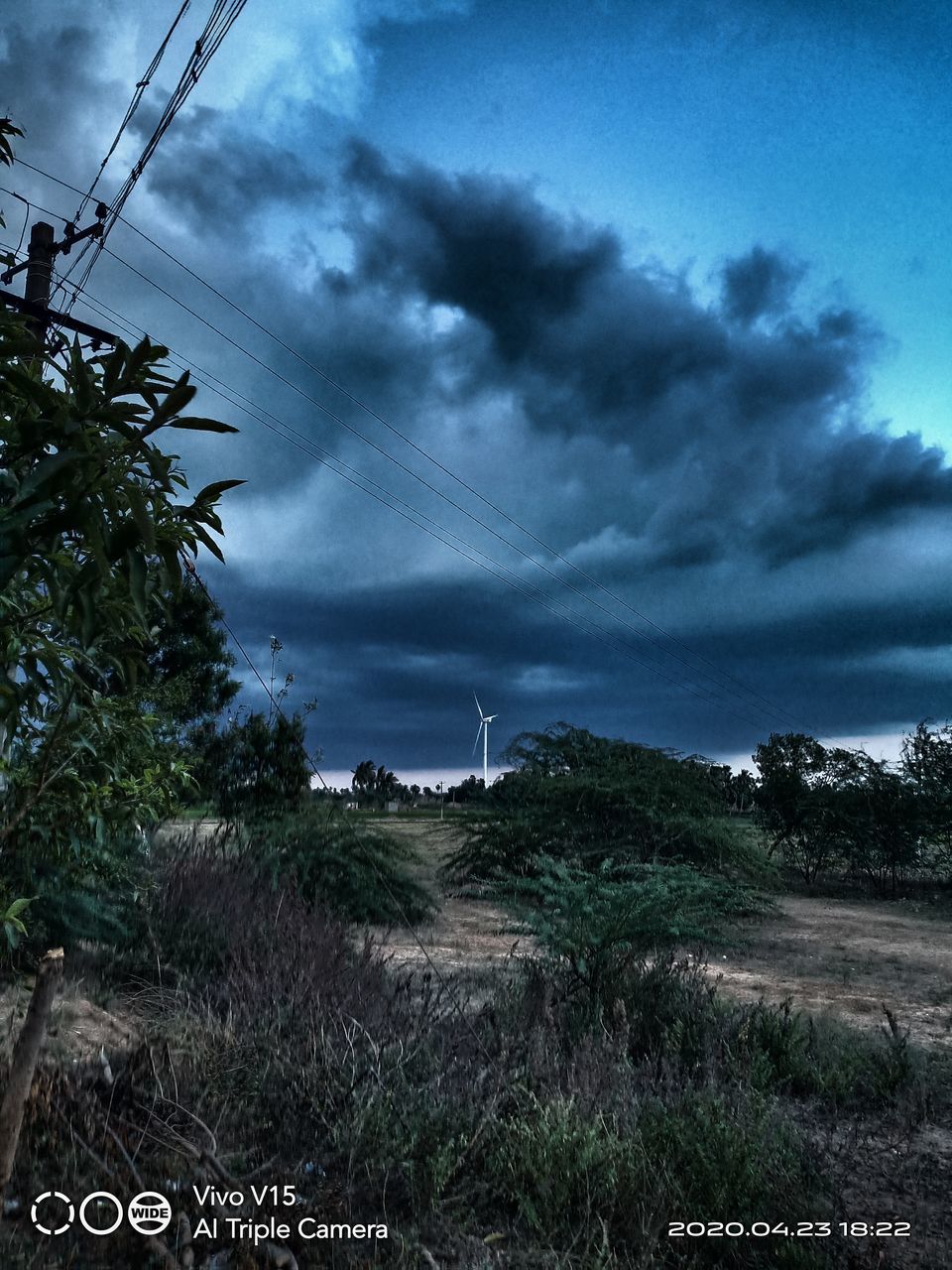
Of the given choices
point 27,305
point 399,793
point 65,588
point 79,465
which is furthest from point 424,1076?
point 399,793

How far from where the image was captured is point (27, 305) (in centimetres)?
1101

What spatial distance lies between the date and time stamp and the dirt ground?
9.84 ft

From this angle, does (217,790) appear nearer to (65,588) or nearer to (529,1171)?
(529,1171)

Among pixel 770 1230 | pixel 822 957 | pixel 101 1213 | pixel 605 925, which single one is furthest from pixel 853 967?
pixel 101 1213

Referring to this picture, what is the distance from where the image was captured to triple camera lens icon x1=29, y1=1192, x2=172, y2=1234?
3041 mm

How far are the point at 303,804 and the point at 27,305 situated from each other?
24.9 feet

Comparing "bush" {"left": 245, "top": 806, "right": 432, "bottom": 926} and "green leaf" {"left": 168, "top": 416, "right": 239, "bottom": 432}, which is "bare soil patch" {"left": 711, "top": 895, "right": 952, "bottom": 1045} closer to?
"bush" {"left": 245, "top": 806, "right": 432, "bottom": 926}

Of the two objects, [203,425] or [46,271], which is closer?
[203,425]

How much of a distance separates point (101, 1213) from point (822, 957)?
35.0 feet

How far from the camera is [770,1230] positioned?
3.70m

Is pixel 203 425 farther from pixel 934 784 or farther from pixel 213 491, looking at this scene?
pixel 934 784

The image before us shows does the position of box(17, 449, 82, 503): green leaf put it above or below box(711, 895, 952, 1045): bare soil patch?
above

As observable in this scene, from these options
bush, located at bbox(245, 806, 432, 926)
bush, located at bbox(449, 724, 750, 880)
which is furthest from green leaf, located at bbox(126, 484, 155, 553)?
bush, located at bbox(449, 724, 750, 880)

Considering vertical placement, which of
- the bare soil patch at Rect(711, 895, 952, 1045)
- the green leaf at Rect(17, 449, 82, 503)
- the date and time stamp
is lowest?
the date and time stamp
